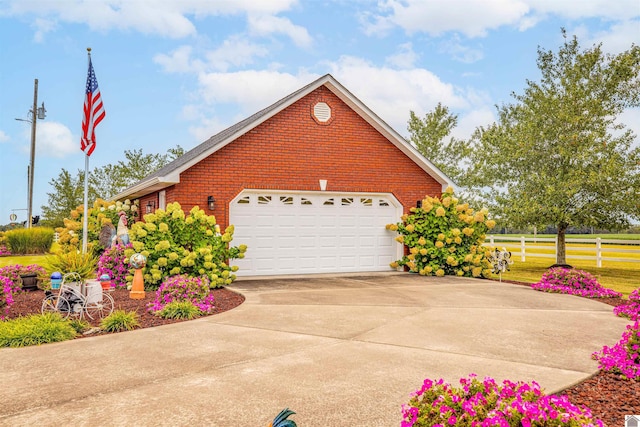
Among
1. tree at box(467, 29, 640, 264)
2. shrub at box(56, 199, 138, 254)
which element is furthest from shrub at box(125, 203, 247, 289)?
tree at box(467, 29, 640, 264)

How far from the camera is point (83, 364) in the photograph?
213 inches

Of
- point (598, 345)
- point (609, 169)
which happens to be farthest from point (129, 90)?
point (609, 169)

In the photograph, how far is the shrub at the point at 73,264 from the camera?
31.1 feet

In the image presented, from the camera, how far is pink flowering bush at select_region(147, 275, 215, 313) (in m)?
8.73

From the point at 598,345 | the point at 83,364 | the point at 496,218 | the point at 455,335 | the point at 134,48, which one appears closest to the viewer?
the point at 83,364

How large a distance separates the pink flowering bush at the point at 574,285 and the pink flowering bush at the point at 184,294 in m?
8.22

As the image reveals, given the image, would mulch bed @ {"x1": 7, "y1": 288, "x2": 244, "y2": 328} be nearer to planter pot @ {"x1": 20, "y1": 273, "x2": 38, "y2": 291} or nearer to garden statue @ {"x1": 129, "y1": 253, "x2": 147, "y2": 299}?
garden statue @ {"x1": 129, "y1": 253, "x2": 147, "y2": 299}

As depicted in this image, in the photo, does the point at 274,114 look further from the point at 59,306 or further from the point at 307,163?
the point at 59,306

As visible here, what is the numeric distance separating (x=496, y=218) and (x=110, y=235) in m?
16.1

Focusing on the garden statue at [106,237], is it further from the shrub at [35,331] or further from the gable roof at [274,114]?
the shrub at [35,331]

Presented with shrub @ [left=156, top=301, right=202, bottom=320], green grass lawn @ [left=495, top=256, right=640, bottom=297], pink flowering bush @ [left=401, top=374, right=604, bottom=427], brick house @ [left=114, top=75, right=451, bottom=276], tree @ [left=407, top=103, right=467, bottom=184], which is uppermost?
tree @ [left=407, top=103, right=467, bottom=184]

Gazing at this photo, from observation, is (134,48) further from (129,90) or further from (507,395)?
(507,395)

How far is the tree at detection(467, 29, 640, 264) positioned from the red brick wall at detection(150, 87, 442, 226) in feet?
21.6

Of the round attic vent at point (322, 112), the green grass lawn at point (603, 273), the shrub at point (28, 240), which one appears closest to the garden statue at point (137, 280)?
the round attic vent at point (322, 112)
